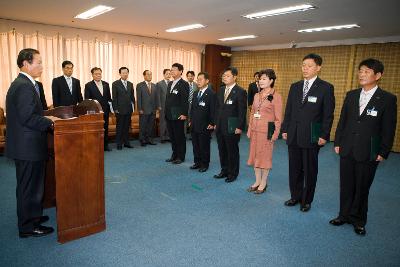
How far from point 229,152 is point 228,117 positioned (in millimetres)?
540

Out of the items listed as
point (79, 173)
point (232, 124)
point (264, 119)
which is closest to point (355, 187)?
point (264, 119)

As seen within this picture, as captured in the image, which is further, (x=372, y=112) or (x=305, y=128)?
(x=305, y=128)

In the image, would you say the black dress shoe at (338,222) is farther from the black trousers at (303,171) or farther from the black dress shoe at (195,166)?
the black dress shoe at (195,166)

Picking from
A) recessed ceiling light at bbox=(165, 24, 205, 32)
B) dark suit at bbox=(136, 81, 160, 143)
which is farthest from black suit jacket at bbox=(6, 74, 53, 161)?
recessed ceiling light at bbox=(165, 24, 205, 32)

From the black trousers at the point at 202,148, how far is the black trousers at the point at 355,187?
2.38 meters

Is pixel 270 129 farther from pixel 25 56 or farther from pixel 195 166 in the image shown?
pixel 25 56

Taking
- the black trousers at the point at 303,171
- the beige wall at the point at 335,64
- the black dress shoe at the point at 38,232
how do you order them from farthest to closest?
the beige wall at the point at 335,64 < the black trousers at the point at 303,171 < the black dress shoe at the point at 38,232

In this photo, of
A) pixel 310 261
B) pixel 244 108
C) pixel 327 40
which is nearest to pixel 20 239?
pixel 310 261

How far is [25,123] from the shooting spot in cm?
234

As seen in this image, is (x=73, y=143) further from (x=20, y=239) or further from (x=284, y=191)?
(x=284, y=191)

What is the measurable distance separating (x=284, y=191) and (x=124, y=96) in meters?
4.00

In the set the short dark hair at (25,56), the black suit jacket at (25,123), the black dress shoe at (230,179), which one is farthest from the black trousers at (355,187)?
the short dark hair at (25,56)

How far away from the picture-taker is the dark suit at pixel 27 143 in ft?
7.66

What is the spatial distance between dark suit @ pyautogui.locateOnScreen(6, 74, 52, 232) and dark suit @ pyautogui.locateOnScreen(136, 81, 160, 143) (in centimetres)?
433
